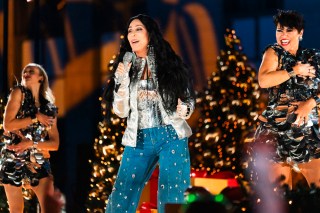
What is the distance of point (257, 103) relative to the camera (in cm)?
1026

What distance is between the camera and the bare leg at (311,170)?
6.36 metres

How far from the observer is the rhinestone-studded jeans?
638 cm

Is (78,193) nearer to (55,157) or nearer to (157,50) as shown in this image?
(55,157)

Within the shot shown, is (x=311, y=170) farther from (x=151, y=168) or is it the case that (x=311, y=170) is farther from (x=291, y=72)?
(x=151, y=168)

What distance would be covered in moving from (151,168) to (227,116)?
3.79m

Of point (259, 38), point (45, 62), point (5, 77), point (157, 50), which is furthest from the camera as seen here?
point (45, 62)

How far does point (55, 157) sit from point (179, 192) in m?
12.6

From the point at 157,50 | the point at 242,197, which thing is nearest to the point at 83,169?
the point at 157,50

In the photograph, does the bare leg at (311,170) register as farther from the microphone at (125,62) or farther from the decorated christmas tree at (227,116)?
the decorated christmas tree at (227,116)

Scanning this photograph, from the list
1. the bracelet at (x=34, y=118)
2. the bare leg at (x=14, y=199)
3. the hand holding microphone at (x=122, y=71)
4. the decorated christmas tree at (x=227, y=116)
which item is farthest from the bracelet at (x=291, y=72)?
the decorated christmas tree at (x=227, y=116)

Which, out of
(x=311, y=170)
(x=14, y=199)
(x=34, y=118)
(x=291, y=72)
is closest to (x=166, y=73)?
(x=291, y=72)

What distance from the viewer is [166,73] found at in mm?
6582

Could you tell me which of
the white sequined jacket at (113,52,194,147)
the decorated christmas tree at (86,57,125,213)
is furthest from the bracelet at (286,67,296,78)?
the decorated christmas tree at (86,57,125,213)

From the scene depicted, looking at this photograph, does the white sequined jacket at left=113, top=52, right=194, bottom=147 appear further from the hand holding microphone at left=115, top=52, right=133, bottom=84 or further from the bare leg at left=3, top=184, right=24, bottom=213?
the bare leg at left=3, top=184, right=24, bottom=213
